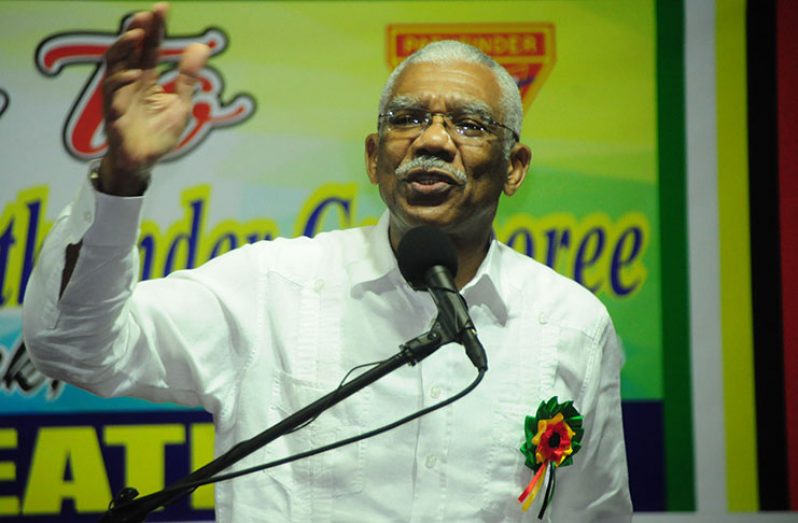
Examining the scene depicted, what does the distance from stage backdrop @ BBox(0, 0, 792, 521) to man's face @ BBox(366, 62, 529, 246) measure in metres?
1.13

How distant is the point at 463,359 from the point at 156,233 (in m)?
1.52

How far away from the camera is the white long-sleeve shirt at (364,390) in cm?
184

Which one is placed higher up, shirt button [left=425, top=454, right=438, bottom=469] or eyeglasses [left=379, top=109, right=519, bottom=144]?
eyeglasses [left=379, top=109, right=519, bottom=144]

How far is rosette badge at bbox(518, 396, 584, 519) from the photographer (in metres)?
1.91

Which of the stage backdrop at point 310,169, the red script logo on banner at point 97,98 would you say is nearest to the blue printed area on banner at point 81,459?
the stage backdrop at point 310,169

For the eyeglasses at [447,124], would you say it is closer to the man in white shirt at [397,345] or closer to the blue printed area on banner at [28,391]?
the man in white shirt at [397,345]

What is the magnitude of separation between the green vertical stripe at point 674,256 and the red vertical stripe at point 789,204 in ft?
1.04

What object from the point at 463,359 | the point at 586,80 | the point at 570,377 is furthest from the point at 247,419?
the point at 586,80

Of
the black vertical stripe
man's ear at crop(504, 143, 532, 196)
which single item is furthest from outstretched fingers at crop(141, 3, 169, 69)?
the black vertical stripe

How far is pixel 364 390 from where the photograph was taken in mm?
1886

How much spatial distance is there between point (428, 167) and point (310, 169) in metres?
1.28

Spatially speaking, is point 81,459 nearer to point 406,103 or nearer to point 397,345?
point 397,345

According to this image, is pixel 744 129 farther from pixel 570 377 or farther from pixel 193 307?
pixel 193 307

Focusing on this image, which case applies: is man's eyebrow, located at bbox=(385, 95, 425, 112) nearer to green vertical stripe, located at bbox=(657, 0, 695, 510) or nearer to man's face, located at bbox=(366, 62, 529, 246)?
man's face, located at bbox=(366, 62, 529, 246)
